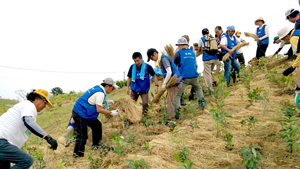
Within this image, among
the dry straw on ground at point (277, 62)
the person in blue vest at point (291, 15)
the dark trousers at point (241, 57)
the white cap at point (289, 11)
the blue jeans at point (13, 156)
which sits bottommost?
the blue jeans at point (13, 156)

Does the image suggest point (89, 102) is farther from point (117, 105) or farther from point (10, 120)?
point (117, 105)

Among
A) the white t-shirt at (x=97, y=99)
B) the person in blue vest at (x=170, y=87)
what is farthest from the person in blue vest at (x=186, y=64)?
the white t-shirt at (x=97, y=99)

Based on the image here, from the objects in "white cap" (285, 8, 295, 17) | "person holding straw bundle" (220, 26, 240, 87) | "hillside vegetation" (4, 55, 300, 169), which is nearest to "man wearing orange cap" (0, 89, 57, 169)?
"hillside vegetation" (4, 55, 300, 169)

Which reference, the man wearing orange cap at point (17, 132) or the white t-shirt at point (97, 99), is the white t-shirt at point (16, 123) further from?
the white t-shirt at point (97, 99)

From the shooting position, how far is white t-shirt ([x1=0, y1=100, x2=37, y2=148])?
7.37 feet

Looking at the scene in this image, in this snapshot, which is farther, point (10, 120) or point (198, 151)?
point (198, 151)

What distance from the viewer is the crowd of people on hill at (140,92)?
2.29 meters

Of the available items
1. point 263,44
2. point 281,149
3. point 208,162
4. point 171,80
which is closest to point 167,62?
point 171,80

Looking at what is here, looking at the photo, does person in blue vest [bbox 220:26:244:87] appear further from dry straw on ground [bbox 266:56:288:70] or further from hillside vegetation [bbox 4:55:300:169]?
dry straw on ground [bbox 266:56:288:70]

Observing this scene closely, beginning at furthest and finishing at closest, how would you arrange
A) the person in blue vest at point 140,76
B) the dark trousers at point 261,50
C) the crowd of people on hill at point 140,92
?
the dark trousers at point 261,50 < the person in blue vest at point 140,76 < the crowd of people on hill at point 140,92

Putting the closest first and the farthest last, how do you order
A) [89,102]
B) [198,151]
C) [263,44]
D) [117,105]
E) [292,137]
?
[292,137], [198,151], [89,102], [117,105], [263,44]

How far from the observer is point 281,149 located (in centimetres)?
236

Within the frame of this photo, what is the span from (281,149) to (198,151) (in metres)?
0.98

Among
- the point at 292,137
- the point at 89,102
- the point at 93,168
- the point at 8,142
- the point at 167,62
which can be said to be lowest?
the point at 93,168
